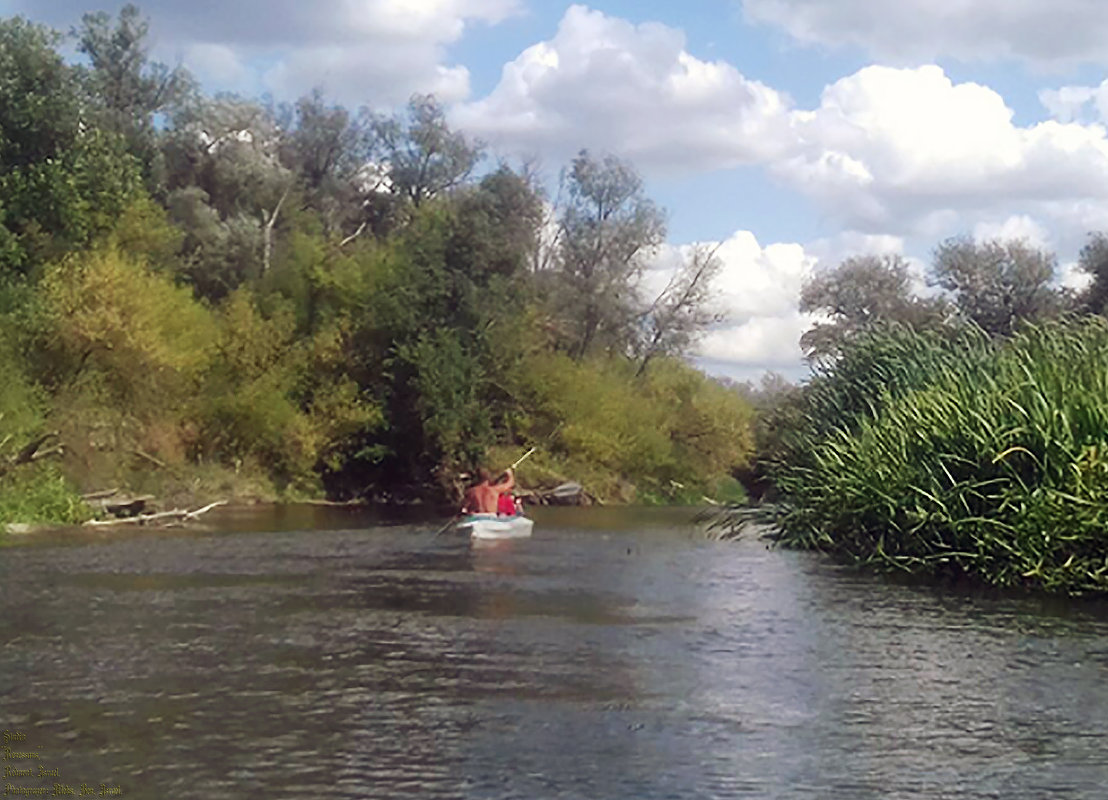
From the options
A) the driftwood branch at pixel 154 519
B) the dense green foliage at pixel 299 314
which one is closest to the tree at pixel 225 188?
the dense green foliage at pixel 299 314

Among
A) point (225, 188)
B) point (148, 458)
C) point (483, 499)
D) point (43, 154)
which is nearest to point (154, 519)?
point (148, 458)

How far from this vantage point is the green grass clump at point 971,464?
24.0 m

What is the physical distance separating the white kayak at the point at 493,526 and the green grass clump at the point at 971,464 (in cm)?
704

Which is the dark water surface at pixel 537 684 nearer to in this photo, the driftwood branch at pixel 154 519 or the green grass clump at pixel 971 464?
the green grass clump at pixel 971 464

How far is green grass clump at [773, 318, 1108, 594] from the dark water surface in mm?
1322

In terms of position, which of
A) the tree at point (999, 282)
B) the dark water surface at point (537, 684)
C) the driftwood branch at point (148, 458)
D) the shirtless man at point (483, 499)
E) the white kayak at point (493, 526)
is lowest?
the dark water surface at point (537, 684)

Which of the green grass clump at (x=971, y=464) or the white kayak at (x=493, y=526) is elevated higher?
the green grass clump at (x=971, y=464)

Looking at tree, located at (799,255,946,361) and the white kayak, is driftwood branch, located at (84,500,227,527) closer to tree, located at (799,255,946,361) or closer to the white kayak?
the white kayak

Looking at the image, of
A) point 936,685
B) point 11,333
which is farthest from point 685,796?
point 11,333

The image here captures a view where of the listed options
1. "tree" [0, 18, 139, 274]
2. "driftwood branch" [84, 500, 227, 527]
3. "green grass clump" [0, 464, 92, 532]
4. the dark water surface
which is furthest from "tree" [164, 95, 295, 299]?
the dark water surface

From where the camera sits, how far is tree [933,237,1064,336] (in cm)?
6662

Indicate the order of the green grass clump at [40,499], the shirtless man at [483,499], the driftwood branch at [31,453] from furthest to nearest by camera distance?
the shirtless man at [483,499] < the driftwood branch at [31,453] < the green grass clump at [40,499]

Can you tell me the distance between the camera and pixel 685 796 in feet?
37.5

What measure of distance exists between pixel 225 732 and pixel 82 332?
3088cm
